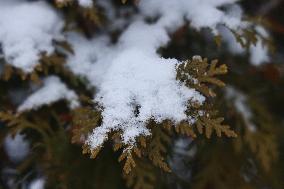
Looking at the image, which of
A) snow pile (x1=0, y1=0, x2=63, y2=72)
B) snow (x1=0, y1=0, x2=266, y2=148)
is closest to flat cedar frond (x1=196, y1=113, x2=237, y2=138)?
snow (x1=0, y1=0, x2=266, y2=148)

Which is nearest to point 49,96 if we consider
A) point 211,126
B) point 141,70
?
point 141,70

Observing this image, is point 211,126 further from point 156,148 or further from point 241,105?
point 241,105

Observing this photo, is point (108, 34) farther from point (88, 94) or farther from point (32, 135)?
point (32, 135)

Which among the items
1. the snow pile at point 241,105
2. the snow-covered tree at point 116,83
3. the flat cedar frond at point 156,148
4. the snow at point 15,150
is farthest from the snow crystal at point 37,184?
the snow pile at point 241,105

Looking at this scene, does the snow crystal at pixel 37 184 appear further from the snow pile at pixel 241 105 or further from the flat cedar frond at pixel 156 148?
the snow pile at pixel 241 105

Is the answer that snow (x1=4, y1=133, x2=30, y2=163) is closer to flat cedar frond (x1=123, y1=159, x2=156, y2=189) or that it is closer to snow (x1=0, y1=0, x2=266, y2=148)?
snow (x1=0, y1=0, x2=266, y2=148)

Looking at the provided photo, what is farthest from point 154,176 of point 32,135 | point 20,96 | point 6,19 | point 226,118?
point 6,19

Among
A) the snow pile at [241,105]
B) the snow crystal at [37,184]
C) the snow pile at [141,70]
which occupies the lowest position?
the snow crystal at [37,184]
